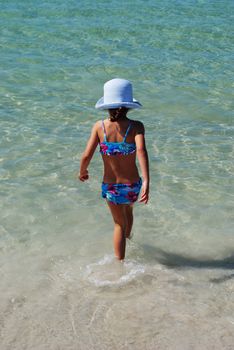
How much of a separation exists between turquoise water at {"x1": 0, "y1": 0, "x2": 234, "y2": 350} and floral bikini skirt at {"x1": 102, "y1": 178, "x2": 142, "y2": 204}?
586 mm

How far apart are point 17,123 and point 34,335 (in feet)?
15.2

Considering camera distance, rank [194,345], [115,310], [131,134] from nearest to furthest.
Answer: [194,345] < [115,310] < [131,134]

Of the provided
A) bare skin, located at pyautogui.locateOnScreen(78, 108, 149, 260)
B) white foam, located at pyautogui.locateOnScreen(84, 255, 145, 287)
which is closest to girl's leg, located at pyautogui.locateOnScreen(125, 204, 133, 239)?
bare skin, located at pyautogui.locateOnScreen(78, 108, 149, 260)

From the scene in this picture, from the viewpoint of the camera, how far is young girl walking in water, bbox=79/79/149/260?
438cm

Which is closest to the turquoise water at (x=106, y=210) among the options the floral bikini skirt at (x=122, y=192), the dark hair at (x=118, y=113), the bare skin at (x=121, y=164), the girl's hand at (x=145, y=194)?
the bare skin at (x=121, y=164)

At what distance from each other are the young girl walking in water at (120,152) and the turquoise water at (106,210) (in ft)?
1.59

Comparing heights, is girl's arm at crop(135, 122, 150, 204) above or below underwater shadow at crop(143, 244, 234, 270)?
above

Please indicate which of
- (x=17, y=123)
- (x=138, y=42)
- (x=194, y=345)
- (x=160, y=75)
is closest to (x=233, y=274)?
(x=194, y=345)

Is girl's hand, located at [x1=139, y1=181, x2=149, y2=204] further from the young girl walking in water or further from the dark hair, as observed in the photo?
the dark hair

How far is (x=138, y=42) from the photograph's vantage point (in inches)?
510

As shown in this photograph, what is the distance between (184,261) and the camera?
504 centimetres

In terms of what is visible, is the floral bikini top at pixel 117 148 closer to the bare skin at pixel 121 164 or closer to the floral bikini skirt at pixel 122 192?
the bare skin at pixel 121 164

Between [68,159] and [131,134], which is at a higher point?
[131,134]

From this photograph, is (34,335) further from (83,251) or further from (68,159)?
(68,159)
